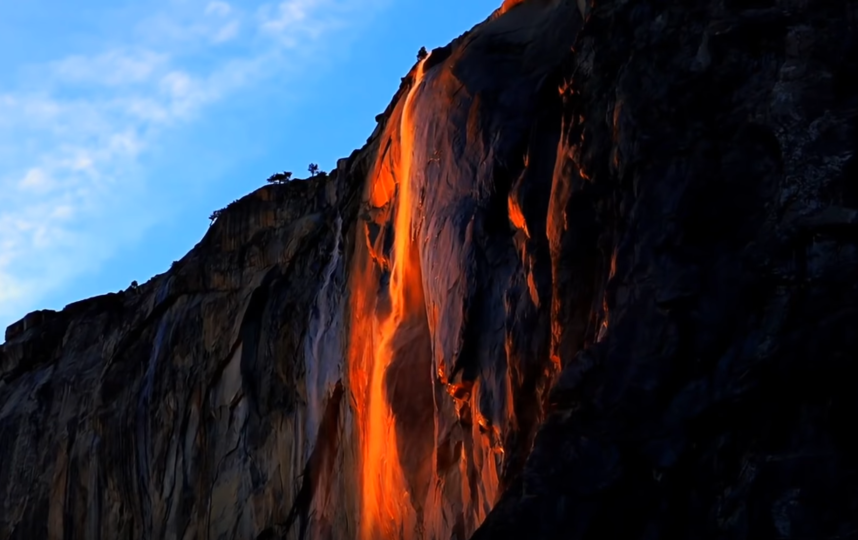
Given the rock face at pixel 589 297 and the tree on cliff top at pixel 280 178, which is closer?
the rock face at pixel 589 297

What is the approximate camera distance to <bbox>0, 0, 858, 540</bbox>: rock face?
1041 cm

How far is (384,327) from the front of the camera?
1761 centimetres

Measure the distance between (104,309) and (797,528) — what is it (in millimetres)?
23145

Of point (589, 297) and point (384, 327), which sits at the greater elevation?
point (384, 327)

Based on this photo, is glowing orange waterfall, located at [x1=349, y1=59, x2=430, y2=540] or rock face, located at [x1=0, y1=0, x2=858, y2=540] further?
glowing orange waterfall, located at [x1=349, y1=59, x2=430, y2=540]

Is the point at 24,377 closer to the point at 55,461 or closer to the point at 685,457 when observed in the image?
the point at 55,461

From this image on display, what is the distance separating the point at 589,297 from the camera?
12.5 m

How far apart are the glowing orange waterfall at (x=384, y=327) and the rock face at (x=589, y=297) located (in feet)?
0.16

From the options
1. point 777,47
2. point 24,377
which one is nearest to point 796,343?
point 777,47

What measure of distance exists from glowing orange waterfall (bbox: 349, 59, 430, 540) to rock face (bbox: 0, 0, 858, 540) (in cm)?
5

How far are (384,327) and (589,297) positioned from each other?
550cm

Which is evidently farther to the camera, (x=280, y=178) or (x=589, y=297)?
(x=280, y=178)

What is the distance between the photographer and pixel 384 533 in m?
A: 17.4

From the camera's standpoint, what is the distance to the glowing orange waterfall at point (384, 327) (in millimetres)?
16875
